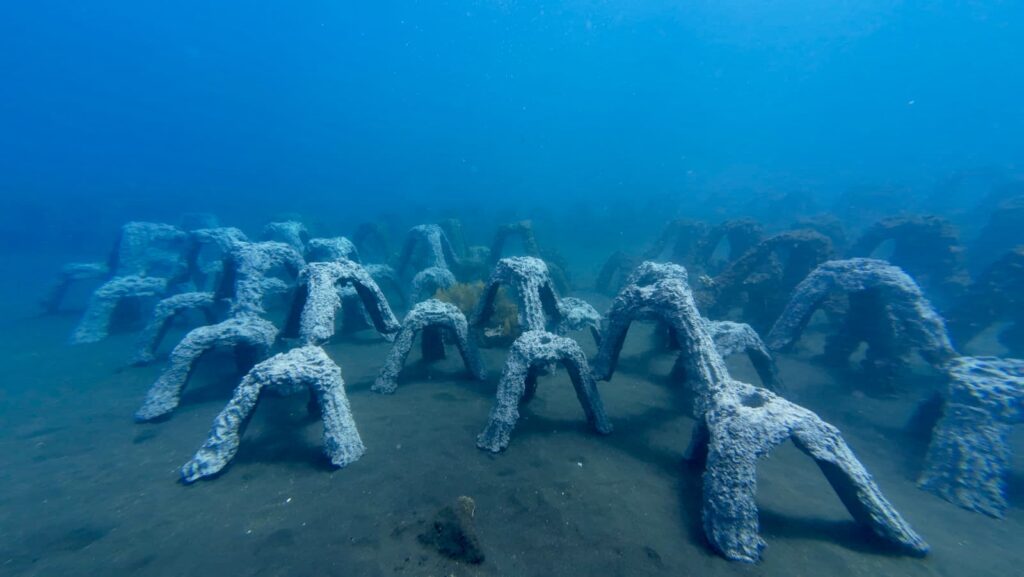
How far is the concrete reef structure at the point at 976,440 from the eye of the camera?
16.9 feet

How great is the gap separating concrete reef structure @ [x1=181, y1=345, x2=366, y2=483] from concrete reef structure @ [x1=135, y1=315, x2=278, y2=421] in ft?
8.04

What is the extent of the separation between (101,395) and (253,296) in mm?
3652

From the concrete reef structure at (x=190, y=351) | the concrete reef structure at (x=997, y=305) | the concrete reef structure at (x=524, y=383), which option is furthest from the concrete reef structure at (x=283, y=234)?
the concrete reef structure at (x=997, y=305)

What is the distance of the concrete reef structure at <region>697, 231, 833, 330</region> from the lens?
10.7 metres

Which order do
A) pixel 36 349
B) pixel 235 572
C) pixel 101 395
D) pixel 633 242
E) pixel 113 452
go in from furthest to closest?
1. pixel 633 242
2. pixel 36 349
3. pixel 101 395
4. pixel 113 452
5. pixel 235 572

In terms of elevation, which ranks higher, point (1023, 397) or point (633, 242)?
point (633, 242)

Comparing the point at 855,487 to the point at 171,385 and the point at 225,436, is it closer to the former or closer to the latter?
the point at 225,436

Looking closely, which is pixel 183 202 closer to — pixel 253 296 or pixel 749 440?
pixel 253 296

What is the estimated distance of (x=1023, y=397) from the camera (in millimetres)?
5281

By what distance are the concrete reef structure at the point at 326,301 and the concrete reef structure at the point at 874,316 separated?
900 cm

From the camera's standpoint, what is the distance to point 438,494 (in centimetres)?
469

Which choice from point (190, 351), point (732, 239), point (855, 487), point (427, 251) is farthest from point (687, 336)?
point (732, 239)

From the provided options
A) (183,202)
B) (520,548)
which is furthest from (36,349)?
(183,202)

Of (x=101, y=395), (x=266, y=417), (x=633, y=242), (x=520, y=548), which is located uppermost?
(x=633, y=242)
